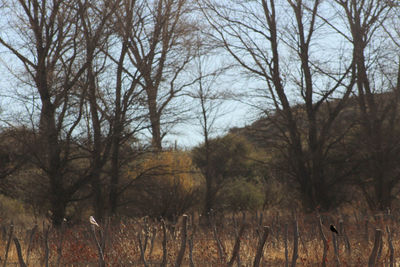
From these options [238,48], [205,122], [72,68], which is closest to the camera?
[72,68]

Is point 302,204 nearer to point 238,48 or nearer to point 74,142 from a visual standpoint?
point 238,48

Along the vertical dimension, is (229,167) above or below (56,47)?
below

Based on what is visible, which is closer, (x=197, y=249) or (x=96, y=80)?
(x=197, y=249)

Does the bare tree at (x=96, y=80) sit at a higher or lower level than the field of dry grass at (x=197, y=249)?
higher

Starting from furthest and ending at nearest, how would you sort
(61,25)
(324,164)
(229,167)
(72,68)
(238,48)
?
(229,167) → (238,48) → (324,164) → (72,68) → (61,25)

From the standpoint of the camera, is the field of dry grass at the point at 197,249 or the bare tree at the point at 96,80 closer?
the field of dry grass at the point at 197,249

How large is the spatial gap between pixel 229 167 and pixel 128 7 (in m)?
9.74

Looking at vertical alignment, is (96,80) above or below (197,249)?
above

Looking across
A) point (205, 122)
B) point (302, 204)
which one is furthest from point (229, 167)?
point (302, 204)

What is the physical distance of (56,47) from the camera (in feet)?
50.3

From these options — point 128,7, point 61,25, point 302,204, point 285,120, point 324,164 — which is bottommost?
point 302,204

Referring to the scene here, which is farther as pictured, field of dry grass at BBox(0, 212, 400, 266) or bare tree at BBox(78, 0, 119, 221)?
bare tree at BBox(78, 0, 119, 221)

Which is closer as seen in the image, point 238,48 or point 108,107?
point 108,107

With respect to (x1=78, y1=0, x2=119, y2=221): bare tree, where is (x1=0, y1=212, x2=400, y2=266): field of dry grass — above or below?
below
